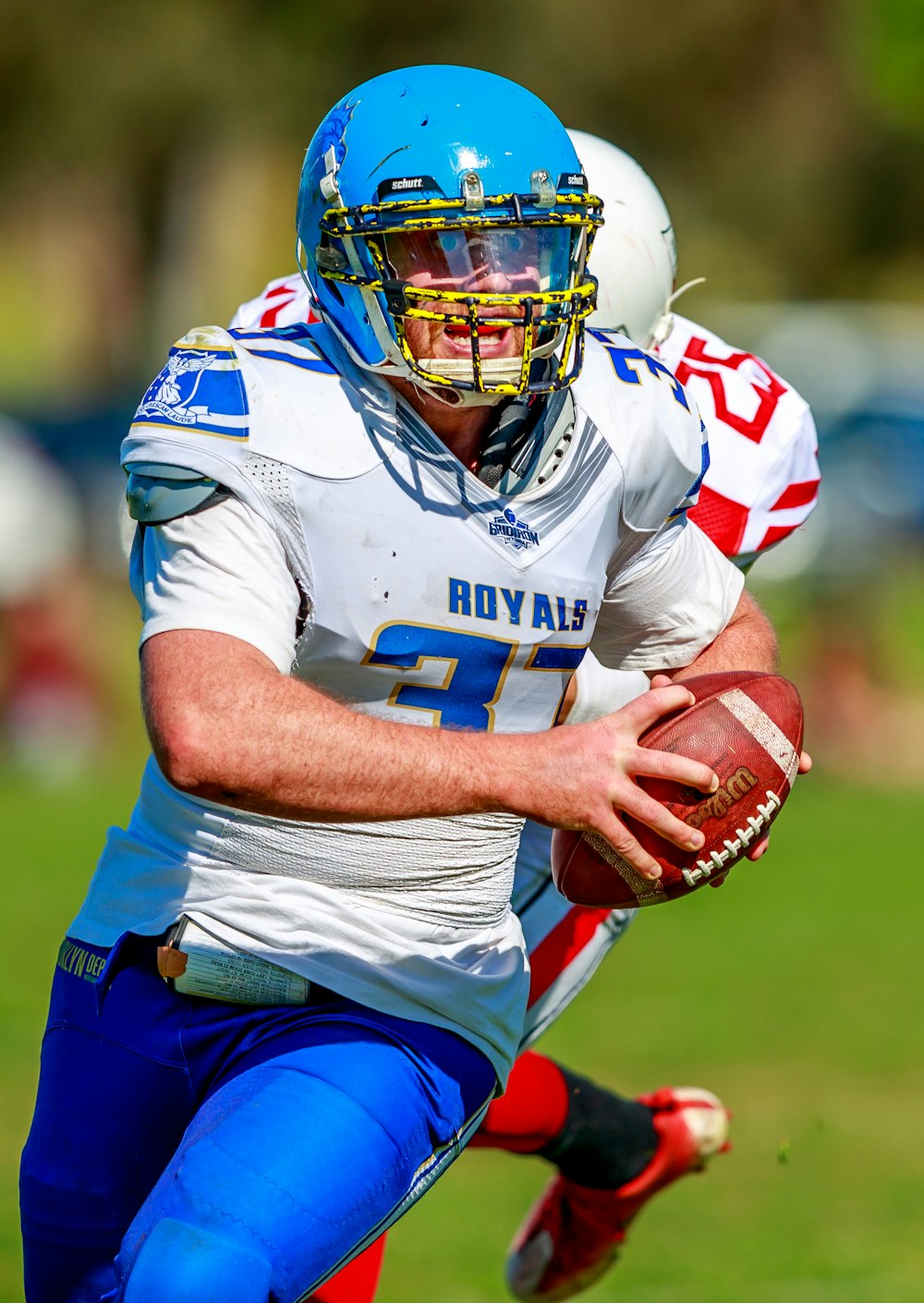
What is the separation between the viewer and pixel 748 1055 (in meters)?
7.71

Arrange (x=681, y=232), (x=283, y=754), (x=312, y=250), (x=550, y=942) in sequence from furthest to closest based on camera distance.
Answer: (x=681, y=232) < (x=550, y=942) < (x=312, y=250) < (x=283, y=754)

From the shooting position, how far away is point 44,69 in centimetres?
2633

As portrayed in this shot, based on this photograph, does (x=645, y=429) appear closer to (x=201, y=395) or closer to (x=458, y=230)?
(x=458, y=230)

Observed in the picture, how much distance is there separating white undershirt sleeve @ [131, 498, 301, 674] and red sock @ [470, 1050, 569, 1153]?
71.4 inches

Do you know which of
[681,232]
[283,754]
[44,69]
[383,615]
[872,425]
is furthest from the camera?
[681,232]

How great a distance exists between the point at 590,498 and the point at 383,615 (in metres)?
0.42

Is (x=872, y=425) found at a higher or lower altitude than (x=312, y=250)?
lower

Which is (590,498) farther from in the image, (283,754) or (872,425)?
(872,425)

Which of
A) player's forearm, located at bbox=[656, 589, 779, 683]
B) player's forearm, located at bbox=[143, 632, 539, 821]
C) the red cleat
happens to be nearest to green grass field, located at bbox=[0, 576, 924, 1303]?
the red cleat

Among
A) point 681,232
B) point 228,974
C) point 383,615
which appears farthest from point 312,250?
point 681,232

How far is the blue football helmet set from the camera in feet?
9.72

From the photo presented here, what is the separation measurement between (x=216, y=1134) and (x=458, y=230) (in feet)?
4.65

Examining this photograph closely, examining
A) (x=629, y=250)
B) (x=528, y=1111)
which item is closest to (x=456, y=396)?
(x=629, y=250)

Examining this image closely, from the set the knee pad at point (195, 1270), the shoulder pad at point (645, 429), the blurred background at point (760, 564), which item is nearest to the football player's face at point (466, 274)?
the shoulder pad at point (645, 429)
